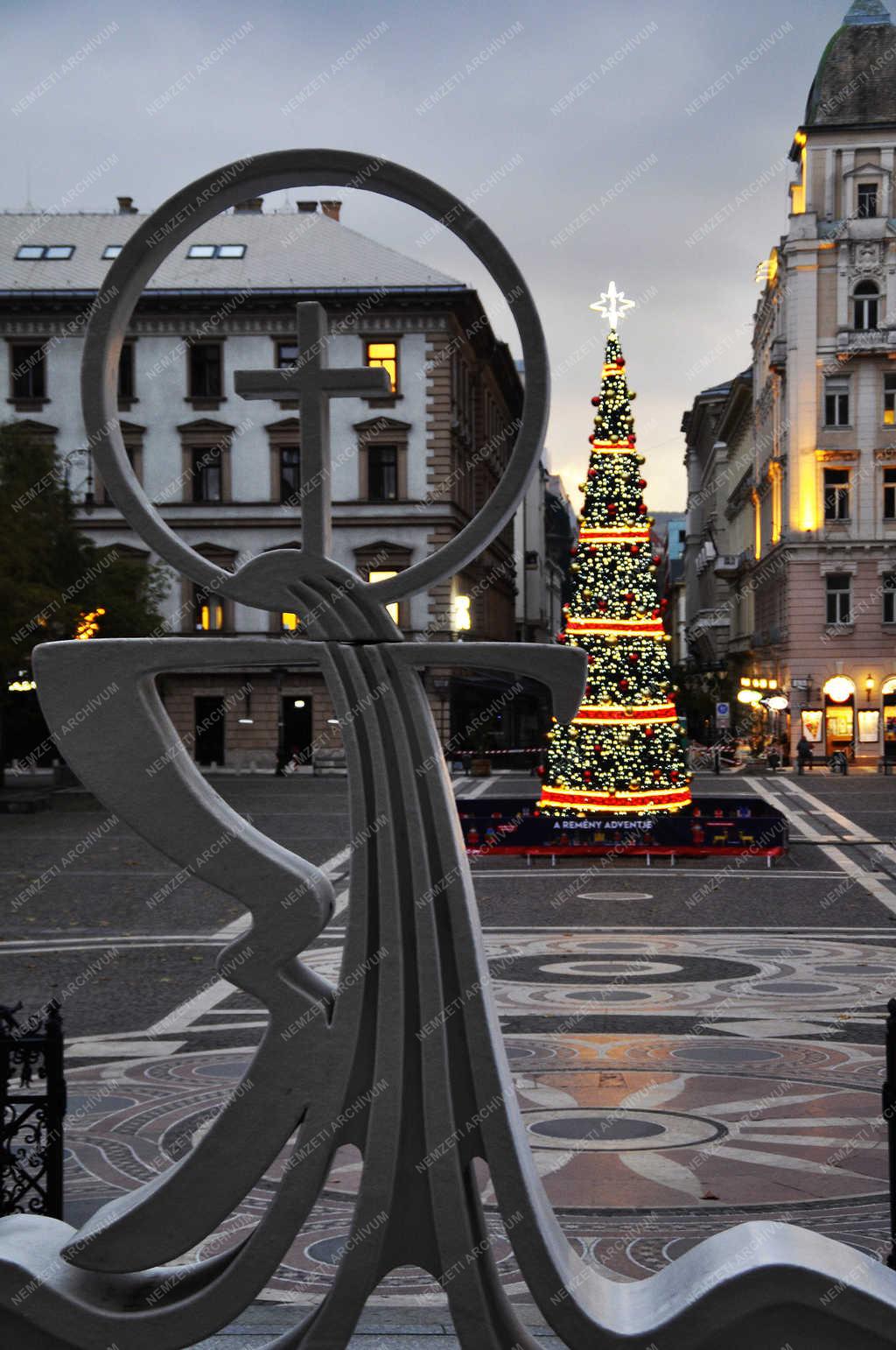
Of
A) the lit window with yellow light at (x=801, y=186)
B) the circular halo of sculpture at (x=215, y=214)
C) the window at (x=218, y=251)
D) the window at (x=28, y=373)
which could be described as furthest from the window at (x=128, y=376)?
the circular halo of sculpture at (x=215, y=214)

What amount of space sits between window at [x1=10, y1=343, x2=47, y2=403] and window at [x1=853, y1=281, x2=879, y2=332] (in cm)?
2726

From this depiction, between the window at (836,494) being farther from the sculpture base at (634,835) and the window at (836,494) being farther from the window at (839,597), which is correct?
the sculpture base at (634,835)

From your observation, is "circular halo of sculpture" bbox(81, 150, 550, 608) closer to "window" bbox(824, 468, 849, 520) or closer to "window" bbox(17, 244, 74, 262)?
"window" bbox(824, 468, 849, 520)

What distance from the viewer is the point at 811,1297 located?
17.1 feet

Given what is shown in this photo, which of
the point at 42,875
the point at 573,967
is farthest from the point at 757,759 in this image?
the point at 573,967

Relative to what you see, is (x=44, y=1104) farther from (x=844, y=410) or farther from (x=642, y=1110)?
(x=844, y=410)

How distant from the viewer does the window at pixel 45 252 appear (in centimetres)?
5328

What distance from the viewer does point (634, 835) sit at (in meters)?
25.2

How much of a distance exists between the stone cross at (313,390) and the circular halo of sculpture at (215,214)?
292mm

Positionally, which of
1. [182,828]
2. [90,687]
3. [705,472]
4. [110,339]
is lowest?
[182,828]

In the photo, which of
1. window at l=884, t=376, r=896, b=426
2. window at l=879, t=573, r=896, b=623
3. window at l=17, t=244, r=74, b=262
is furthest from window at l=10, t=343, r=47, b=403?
window at l=879, t=573, r=896, b=623

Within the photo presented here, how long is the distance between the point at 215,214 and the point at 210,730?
47.1 m

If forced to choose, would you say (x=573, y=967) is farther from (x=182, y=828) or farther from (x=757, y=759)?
(x=757, y=759)

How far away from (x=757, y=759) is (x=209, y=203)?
159 feet
